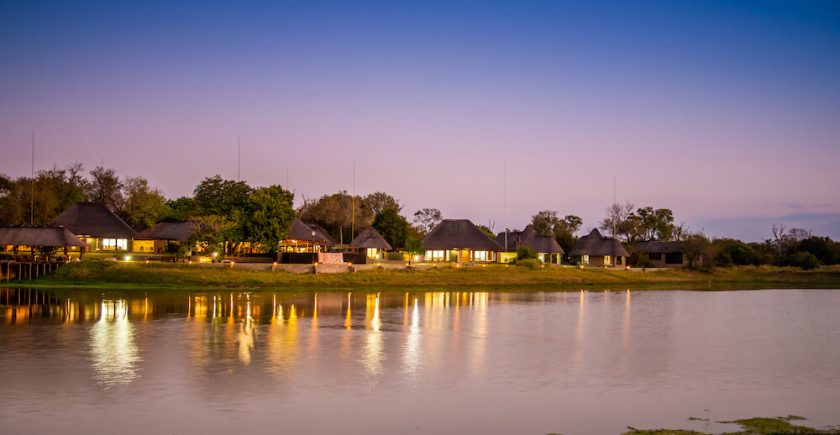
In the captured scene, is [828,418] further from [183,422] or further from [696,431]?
[183,422]

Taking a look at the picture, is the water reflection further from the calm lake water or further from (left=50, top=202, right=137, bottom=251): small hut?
(left=50, top=202, right=137, bottom=251): small hut

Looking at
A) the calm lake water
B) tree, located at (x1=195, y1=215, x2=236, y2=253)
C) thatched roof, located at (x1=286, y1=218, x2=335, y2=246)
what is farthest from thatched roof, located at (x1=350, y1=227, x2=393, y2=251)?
the calm lake water

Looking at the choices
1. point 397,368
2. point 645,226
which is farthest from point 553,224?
point 397,368

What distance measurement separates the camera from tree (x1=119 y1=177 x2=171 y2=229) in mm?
88125

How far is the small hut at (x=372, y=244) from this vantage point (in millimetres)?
83438

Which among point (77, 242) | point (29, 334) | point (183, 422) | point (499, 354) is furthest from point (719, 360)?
point (77, 242)

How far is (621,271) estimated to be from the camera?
72.9m

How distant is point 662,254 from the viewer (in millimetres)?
92625

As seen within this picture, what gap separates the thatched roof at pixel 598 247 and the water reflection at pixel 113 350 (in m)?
63.8

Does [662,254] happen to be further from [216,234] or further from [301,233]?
[216,234]

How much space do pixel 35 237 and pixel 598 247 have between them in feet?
198

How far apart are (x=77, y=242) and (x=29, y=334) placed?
34994mm

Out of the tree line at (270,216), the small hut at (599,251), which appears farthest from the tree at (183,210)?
the small hut at (599,251)

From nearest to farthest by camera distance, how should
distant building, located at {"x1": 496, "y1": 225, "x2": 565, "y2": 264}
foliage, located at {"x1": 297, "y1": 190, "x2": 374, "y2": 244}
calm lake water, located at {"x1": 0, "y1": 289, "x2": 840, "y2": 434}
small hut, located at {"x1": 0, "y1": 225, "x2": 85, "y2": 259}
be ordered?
calm lake water, located at {"x1": 0, "y1": 289, "x2": 840, "y2": 434} < small hut, located at {"x1": 0, "y1": 225, "x2": 85, "y2": 259} < distant building, located at {"x1": 496, "y1": 225, "x2": 565, "y2": 264} < foliage, located at {"x1": 297, "y1": 190, "x2": 374, "y2": 244}
